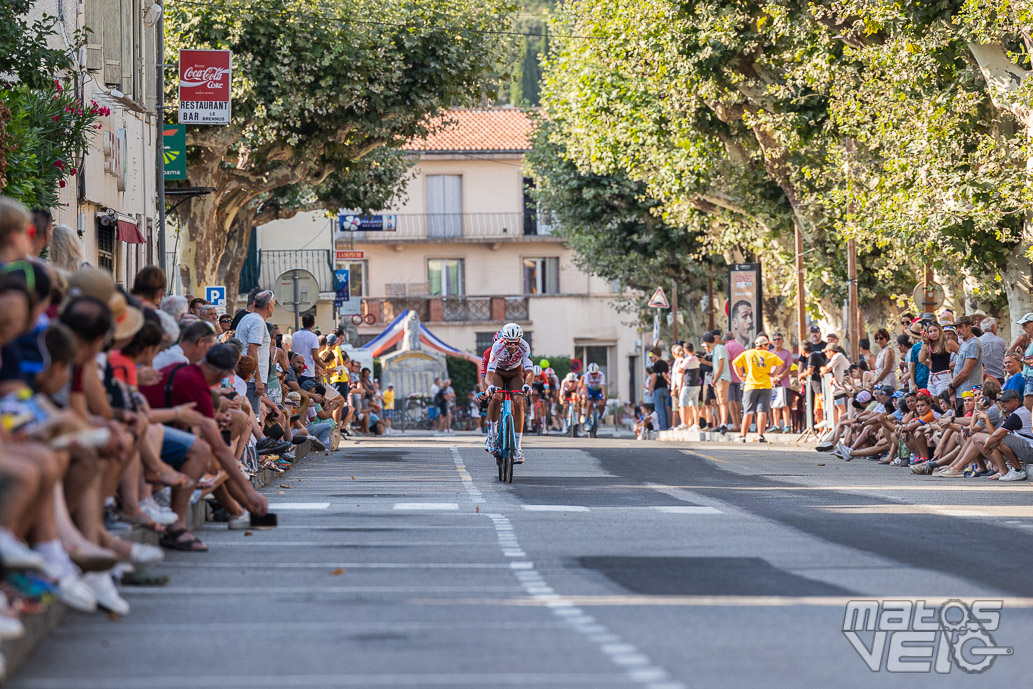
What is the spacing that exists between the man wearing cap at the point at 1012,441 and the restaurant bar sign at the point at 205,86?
A: 50.1 feet

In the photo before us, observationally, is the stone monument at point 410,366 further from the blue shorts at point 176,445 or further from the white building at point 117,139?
the blue shorts at point 176,445

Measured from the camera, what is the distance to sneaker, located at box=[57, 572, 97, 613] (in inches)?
295

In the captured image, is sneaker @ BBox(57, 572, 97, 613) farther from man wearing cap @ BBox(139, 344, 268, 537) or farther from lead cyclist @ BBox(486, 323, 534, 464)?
lead cyclist @ BBox(486, 323, 534, 464)

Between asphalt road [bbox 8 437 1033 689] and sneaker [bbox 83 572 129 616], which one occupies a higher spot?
sneaker [bbox 83 572 129 616]

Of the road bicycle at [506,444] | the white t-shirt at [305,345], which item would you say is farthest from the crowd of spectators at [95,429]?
the white t-shirt at [305,345]

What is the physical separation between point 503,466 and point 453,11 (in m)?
19.2

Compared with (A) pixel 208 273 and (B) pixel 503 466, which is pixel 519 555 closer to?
(B) pixel 503 466

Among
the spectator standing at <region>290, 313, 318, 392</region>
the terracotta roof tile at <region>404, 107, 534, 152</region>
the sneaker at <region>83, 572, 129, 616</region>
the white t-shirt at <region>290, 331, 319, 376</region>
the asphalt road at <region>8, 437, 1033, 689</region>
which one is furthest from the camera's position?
the terracotta roof tile at <region>404, 107, 534, 152</region>

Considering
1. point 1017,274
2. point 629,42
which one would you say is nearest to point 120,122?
point 629,42

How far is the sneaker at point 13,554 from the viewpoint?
22.1 feet

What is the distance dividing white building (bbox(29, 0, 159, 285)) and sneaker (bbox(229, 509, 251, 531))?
39.5 ft

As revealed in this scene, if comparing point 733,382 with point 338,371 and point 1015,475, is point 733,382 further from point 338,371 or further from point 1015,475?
point 1015,475

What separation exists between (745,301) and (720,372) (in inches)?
144

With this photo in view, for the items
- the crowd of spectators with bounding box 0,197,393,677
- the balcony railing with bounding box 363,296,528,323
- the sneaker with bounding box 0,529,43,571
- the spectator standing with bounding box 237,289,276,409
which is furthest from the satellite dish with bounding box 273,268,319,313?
the balcony railing with bounding box 363,296,528,323
